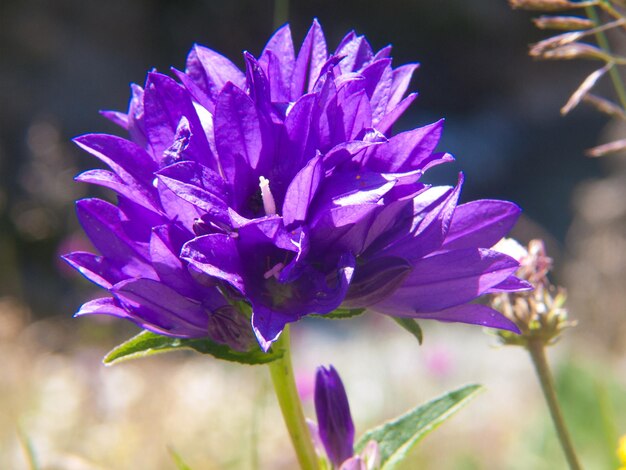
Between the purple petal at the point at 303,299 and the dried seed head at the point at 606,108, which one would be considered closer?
the purple petal at the point at 303,299

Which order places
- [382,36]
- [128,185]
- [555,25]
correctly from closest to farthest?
[128,185] < [555,25] < [382,36]

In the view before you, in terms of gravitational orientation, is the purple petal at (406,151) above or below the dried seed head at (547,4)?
below

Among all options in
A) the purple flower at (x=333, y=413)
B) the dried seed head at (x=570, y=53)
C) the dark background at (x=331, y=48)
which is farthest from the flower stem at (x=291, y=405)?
the dark background at (x=331, y=48)

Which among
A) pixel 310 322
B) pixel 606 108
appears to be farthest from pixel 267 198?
pixel 310 322

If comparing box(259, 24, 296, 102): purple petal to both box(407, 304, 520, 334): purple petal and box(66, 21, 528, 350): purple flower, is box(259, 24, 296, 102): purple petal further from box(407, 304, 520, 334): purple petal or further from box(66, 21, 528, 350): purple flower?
box(407, 304, 520, 334): purple petal

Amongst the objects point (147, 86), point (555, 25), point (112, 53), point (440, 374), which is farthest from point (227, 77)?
point (112, 53)

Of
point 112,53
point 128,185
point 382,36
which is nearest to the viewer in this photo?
point 128,185

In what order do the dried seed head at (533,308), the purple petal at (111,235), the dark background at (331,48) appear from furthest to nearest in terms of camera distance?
1. the dark background at (331,48)
2. the dried seed head at (533,308)
3. the purple petal at (111,235)

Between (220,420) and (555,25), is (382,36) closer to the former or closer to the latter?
(220,420)

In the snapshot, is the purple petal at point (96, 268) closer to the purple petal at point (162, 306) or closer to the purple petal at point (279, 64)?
the purple petal at point (162, 306)
